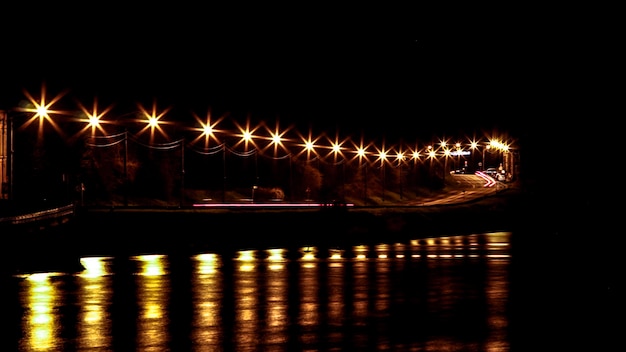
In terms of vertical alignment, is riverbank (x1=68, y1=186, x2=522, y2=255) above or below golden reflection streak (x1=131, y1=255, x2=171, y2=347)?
above

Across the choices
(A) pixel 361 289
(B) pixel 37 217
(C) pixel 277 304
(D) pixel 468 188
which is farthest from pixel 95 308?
(D) pixel 468 188

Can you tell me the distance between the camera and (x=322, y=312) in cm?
1310

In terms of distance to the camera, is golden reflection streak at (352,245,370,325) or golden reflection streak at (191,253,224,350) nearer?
golden reflection streak at (191,253,224,350)

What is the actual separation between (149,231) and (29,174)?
46.8 ft

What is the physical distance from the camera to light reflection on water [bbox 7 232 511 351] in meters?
10.4

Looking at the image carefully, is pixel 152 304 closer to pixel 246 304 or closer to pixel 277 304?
pixel 246 304

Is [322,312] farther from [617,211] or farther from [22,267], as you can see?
[617,211]

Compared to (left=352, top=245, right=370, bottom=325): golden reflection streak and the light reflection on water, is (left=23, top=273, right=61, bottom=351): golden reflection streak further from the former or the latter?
(left=352, top=245, right=370, bottom=325): golden reflection streak

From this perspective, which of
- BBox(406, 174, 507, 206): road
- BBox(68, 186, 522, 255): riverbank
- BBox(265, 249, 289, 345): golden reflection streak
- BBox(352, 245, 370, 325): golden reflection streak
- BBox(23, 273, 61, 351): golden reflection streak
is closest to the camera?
BBox(23, 273, 61, 351): golden reflection streak

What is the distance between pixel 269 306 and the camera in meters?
13.9

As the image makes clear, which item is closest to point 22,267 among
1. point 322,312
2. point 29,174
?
point 322,312

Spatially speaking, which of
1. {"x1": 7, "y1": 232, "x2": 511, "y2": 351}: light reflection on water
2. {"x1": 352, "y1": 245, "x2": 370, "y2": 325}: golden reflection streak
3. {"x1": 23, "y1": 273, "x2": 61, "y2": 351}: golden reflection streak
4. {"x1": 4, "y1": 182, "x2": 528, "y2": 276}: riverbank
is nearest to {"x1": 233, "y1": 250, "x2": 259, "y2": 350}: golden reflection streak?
{"x1": 7, "y1": 232, "x2": 511, "y2": 351}: light reflection on water

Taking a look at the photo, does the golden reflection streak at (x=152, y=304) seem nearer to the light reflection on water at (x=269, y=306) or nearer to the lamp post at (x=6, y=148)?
the light reflection on water at (x=269, y=306)

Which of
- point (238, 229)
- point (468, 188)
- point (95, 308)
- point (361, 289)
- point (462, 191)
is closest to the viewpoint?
point (95, 308)
